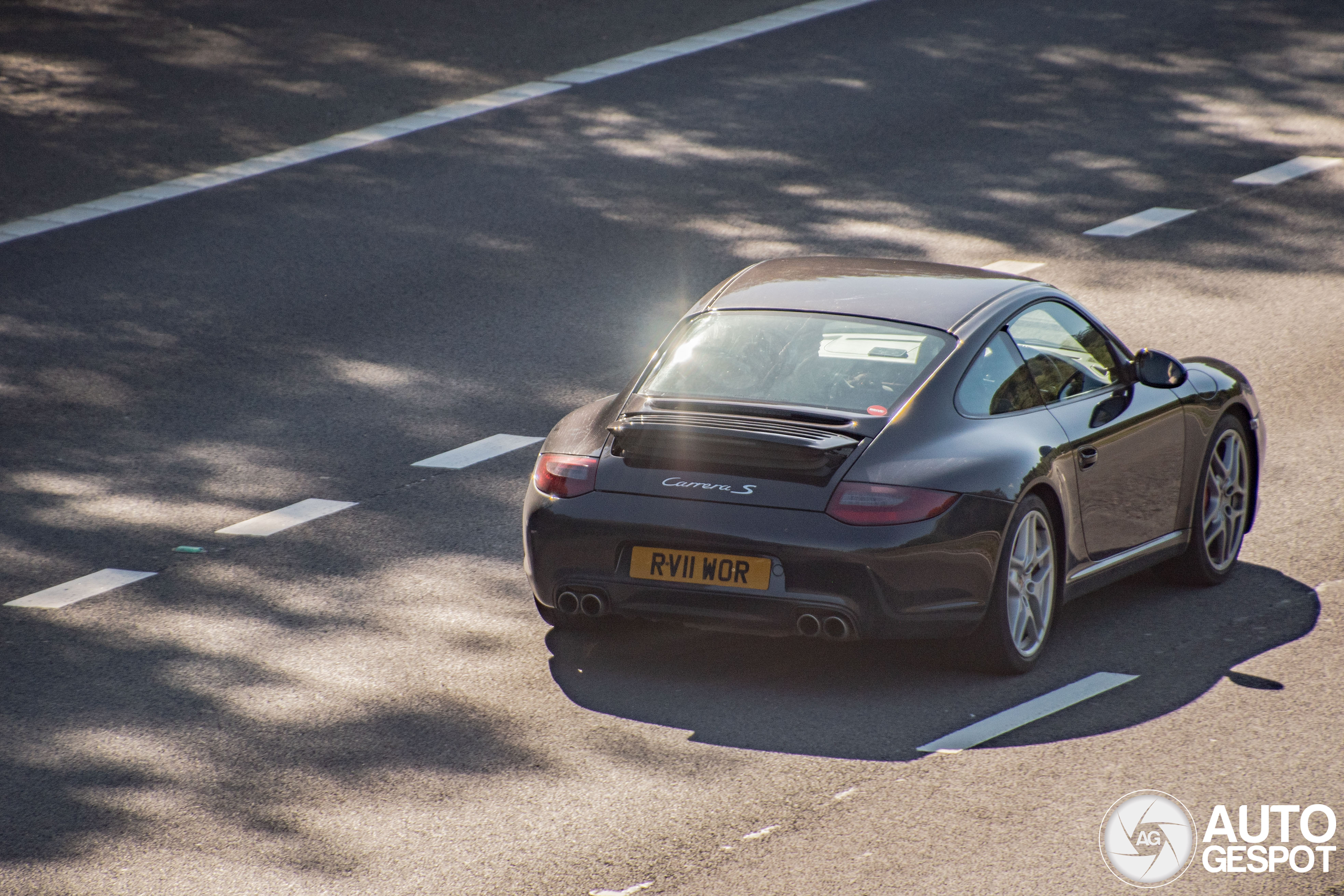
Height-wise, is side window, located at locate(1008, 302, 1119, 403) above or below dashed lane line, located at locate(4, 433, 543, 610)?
above

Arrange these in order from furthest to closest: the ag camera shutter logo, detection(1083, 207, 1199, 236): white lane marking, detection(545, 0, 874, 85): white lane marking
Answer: detection(545, 0, 874, 85): white lane marking
detection(1083, 207, 1199, 236): white lane marking
the ag camera shutter logo

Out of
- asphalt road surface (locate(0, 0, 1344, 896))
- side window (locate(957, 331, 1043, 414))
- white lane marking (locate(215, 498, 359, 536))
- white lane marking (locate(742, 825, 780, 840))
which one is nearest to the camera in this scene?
white lane marking (locate(742, 825, 780, 840))

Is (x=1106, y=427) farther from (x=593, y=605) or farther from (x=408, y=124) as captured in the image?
(x=408, y=124)

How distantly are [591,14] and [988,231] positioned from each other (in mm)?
8782

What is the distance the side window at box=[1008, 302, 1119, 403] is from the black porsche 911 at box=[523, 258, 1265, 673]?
1 cm

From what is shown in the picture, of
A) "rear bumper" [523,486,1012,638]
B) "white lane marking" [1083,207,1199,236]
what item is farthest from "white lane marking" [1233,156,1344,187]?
"rear bumper" [523,486,1012,638]

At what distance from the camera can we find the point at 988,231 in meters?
14.5

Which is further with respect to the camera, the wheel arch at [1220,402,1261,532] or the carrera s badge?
the wheel arch at [1220,402,1261,532]

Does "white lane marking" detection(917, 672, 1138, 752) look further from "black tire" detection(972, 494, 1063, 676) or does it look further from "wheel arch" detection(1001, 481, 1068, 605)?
"wheel arch" detection(1001, 481, 1068, 605)

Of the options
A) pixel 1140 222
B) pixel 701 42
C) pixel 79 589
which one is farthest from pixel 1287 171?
pixel 79 589

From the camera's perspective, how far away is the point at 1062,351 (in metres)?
7.59

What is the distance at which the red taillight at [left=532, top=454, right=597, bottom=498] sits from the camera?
22.3ft

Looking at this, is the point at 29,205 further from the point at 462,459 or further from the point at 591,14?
the point at 591,14

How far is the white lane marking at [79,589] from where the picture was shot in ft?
25.5
